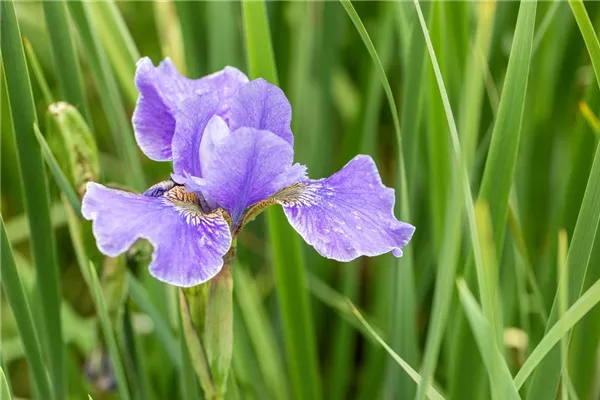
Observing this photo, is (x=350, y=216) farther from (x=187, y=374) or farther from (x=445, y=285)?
(x=187, y=374)

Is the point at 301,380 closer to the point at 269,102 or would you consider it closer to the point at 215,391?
the point at 215,391

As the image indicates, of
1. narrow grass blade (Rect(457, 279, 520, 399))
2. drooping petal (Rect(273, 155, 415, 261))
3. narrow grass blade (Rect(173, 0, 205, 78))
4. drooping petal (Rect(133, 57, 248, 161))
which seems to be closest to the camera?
narrow grass blade (Rect(457, 279, 520, 399))

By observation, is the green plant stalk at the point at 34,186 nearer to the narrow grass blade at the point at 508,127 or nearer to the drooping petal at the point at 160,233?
the drooping petal at the point at 160,233

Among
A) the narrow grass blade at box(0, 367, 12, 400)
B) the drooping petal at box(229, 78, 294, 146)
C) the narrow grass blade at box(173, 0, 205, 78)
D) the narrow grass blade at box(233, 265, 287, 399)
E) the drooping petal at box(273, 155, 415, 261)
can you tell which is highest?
the narrow grass blade at box(173, 0, 205, 78)

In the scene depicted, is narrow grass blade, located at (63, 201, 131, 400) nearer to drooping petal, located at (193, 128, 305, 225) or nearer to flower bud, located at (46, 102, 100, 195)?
flower bud, located at (46, 102, 100, 195)

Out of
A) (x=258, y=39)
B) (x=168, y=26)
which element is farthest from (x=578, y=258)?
(x=168, y=26)

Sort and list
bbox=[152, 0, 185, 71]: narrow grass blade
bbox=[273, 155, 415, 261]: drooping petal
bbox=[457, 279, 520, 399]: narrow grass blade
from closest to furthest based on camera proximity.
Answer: bbox=[457, 279, 520, 399]: narrow grass blade, bbox=[273, 155, 415, 261]: drooping petal, bbox=[152, 0, 185, 71]: narrow grass blade

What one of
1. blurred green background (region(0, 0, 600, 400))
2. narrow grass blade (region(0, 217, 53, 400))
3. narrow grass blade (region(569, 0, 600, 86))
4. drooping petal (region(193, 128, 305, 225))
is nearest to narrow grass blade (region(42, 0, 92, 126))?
blurred green background (region(0, 0, 600, 400))
